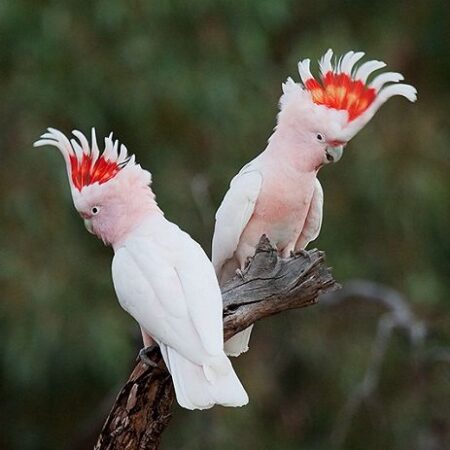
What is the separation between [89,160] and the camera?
140 inches

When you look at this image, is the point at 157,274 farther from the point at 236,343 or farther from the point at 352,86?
the point at 352,86

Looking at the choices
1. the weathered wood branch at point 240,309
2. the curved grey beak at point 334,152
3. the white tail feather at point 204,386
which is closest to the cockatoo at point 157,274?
the white tail feather at point 204,386

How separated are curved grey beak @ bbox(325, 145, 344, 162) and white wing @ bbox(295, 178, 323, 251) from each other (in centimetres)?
28

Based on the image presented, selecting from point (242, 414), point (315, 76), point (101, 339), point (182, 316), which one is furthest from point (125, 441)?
point (242, 414)

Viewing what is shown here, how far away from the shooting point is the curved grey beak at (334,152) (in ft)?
12.0

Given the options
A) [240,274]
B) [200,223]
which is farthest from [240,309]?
[200,223]

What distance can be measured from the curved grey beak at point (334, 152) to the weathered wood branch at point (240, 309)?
0.25 m

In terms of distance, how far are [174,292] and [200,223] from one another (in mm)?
3358

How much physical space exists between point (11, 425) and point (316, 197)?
3840 mm

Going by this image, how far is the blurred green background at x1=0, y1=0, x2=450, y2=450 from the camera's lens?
21.6 feet

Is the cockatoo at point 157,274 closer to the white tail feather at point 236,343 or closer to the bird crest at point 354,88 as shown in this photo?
the white tail feather at point 236,343

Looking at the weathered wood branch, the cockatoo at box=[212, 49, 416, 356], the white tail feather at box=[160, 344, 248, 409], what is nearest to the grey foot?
the weathered wood branch

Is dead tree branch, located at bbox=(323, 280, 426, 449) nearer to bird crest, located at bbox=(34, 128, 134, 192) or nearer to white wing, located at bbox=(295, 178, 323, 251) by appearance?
white wing, located at bbox=(295, 178, 323, 251)

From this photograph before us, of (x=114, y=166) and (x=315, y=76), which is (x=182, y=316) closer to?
(x=114, y=166)
